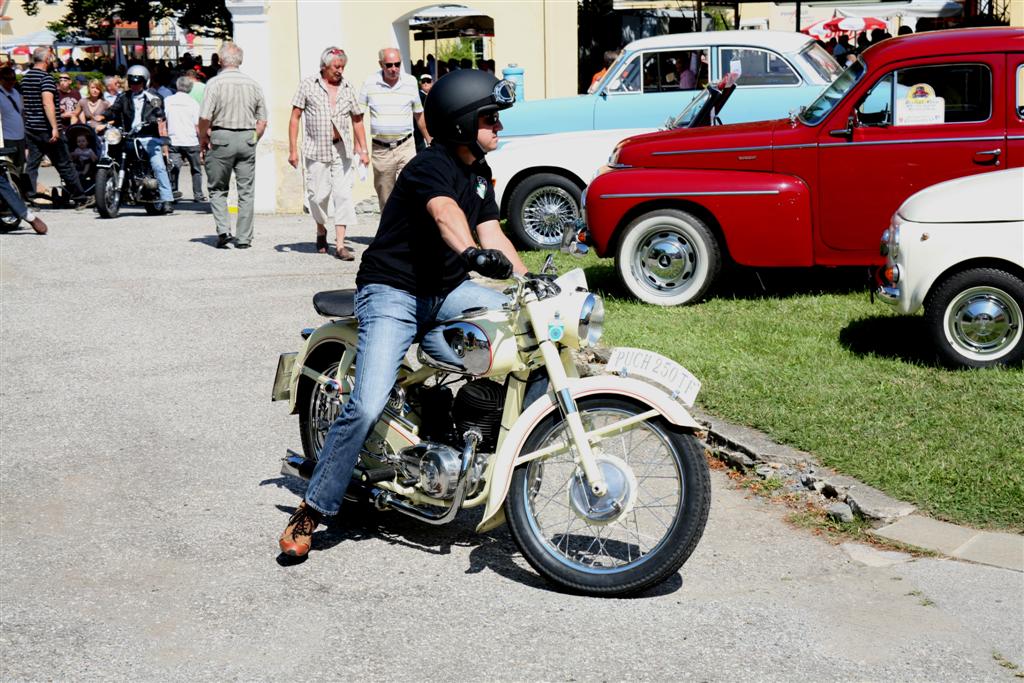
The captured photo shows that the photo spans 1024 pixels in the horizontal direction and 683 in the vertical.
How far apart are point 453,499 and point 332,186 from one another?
8190 millimetres

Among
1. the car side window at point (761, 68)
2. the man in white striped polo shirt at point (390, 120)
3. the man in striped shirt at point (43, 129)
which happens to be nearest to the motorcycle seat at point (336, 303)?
the man in white striped polo shirt at point (390, 120)

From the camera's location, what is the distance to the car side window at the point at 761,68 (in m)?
13.9

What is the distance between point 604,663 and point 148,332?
21.1ft

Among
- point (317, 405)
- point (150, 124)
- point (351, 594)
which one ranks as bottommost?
point (351, 594)

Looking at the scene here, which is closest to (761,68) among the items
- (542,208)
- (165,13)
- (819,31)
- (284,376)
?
(542,208)

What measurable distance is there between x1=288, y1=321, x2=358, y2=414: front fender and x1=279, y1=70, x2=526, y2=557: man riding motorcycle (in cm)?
25

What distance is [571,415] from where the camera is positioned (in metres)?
4.77

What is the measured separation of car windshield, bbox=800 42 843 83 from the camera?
45.5ft

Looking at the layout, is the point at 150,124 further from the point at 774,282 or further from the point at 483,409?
the point at 483,409

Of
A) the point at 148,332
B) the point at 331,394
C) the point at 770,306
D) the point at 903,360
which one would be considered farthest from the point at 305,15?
the point at 331,394

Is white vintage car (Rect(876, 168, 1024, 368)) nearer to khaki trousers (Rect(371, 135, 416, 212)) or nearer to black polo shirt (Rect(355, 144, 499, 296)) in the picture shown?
black polo shirt (Rect(355, 144, 499, 296))

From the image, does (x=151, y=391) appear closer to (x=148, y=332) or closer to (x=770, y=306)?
(x=148, y=332)

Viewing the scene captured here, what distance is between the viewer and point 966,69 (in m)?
9.24

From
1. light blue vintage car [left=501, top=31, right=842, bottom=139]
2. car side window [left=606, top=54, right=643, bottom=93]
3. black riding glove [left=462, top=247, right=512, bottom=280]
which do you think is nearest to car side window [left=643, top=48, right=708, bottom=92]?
light blue vintage car [left=501, top=31, right=842, bottom=139]
